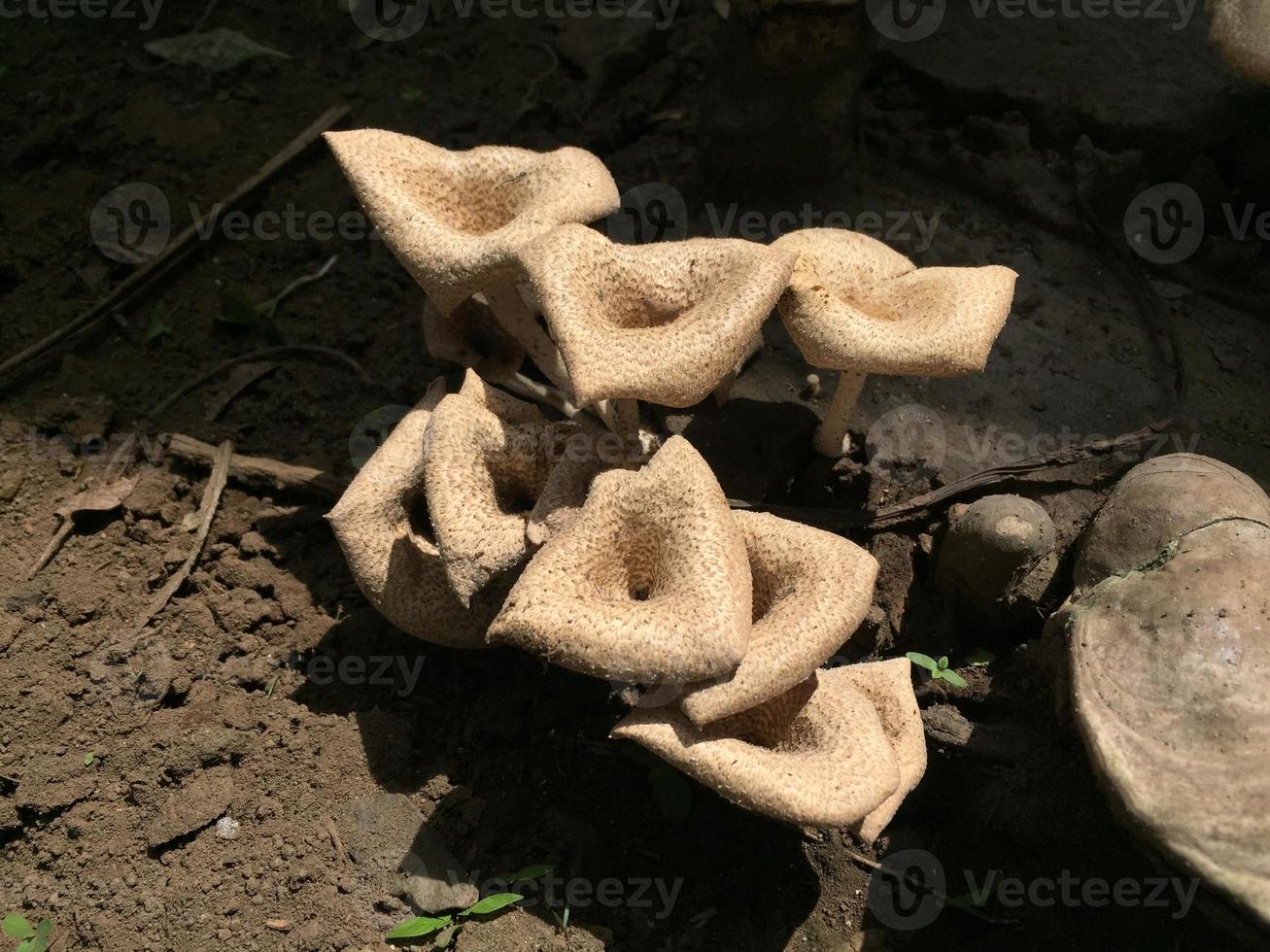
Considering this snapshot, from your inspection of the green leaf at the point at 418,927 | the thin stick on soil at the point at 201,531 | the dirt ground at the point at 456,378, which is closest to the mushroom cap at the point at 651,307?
the dirt ground at the point at 456,378

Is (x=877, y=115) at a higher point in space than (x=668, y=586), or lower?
higher

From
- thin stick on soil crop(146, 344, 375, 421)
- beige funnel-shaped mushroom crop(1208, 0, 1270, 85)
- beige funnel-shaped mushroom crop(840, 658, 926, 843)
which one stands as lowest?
thin stick on soil crop(146, 344, 375, 421)

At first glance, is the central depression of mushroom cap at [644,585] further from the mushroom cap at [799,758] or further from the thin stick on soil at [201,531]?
the thin stick on soil at [201,531]

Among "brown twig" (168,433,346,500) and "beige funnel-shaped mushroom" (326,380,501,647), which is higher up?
"beige funnel-shaped mushroom" (326,380,501,647)

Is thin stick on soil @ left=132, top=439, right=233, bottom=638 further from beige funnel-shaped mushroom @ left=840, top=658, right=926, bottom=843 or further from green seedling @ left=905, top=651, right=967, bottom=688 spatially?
green seedling @ left=905, top=651, right=967, bottom=688

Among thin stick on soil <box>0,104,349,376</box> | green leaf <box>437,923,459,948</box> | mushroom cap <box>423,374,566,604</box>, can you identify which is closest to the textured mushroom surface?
mushroom cap <box>423,374,566,604</box>

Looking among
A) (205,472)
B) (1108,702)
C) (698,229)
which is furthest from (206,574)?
(1108,702)

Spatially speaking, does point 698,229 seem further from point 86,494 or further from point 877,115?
point 86,494
